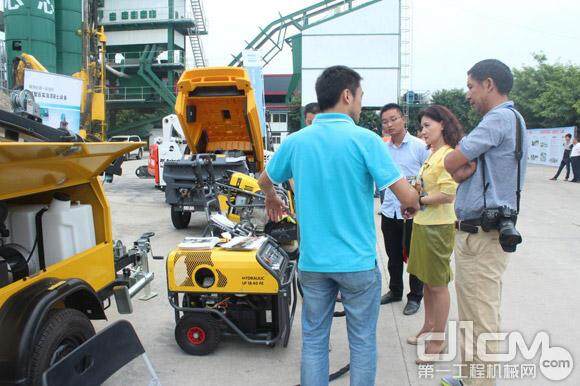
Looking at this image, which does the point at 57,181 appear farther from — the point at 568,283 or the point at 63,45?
the point at 63,45

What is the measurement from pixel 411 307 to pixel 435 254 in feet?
3.89

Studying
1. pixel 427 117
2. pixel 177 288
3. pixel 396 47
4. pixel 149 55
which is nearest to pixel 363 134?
pixel 427 117

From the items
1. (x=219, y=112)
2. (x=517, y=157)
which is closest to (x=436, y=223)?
(x=517, y=157)

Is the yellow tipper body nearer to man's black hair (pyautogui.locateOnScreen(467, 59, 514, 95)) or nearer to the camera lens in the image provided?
man's black hair (pyautogui.locateOnScreen(467, 59, 514, 95))

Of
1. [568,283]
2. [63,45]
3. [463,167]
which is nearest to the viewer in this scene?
[463,167]

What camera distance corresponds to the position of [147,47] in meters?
40.5

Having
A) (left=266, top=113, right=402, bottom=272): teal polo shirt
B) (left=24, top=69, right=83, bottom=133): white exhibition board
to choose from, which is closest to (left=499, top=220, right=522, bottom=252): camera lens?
(left=266, top=113, right=402, bottom=272): teal polo shirt

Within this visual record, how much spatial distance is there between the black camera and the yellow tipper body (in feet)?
7.48

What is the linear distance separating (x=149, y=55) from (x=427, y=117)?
1589 inches

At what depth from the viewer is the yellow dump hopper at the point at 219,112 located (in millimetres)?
8031

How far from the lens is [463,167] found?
2711 mm

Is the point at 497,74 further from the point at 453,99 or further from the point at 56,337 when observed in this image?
the point at 453,99

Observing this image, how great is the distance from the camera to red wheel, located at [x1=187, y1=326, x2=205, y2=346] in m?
3.55

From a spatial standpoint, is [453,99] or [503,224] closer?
[503,224]
